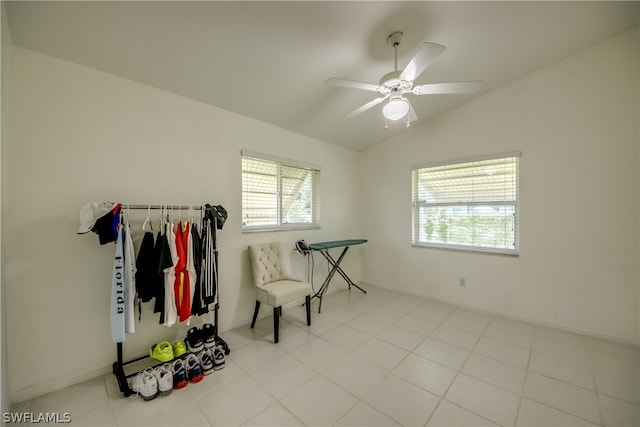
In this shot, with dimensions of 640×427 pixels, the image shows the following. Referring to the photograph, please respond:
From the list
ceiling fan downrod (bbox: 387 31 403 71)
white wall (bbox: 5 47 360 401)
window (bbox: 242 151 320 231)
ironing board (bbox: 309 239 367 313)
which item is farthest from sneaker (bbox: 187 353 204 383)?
ceiling fan downrod (bbox: 387 31 403 71)

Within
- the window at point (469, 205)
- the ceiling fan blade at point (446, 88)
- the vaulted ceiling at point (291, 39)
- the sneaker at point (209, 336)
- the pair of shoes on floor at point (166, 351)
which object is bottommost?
the pair of shoes on floor at point (166, 351)

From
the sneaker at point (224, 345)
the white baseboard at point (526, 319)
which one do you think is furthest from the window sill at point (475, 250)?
the sneaker at point (224, 345)

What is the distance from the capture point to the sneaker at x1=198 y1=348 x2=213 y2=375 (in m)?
2.02

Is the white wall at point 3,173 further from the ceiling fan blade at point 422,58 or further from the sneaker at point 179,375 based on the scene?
the ceiling fan blade at point 422,58

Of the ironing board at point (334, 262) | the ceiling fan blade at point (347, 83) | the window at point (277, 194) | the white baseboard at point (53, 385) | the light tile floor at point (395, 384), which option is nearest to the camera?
the light tile floor at point (395, 384)

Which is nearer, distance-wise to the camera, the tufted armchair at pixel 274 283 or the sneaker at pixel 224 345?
the sneaker at pixel 224 345

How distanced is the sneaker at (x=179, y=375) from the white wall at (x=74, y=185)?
0.54 metres

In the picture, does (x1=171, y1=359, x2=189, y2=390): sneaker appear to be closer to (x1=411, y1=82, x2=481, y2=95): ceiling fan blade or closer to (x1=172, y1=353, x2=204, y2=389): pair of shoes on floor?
(x1=172, y1=353, x2=204, y2=389): pair of shoes on floor

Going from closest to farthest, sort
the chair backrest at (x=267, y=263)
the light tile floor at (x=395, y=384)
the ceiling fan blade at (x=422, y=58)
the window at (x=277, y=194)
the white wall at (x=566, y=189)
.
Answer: the ceiling fan blade at (x=422, y=58) < the light tile floor at (x=395, y=384) < the white wall at (x=566, y=189) < the chair backrest at (x=267, y=263) < the window at (x=277, y=194)

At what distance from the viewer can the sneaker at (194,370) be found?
1.92 metres

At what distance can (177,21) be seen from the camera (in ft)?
5.47

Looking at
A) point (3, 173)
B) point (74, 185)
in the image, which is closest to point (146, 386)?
point (74, 185)

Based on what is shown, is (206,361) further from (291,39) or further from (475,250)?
(475,250)

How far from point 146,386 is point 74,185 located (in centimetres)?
156
